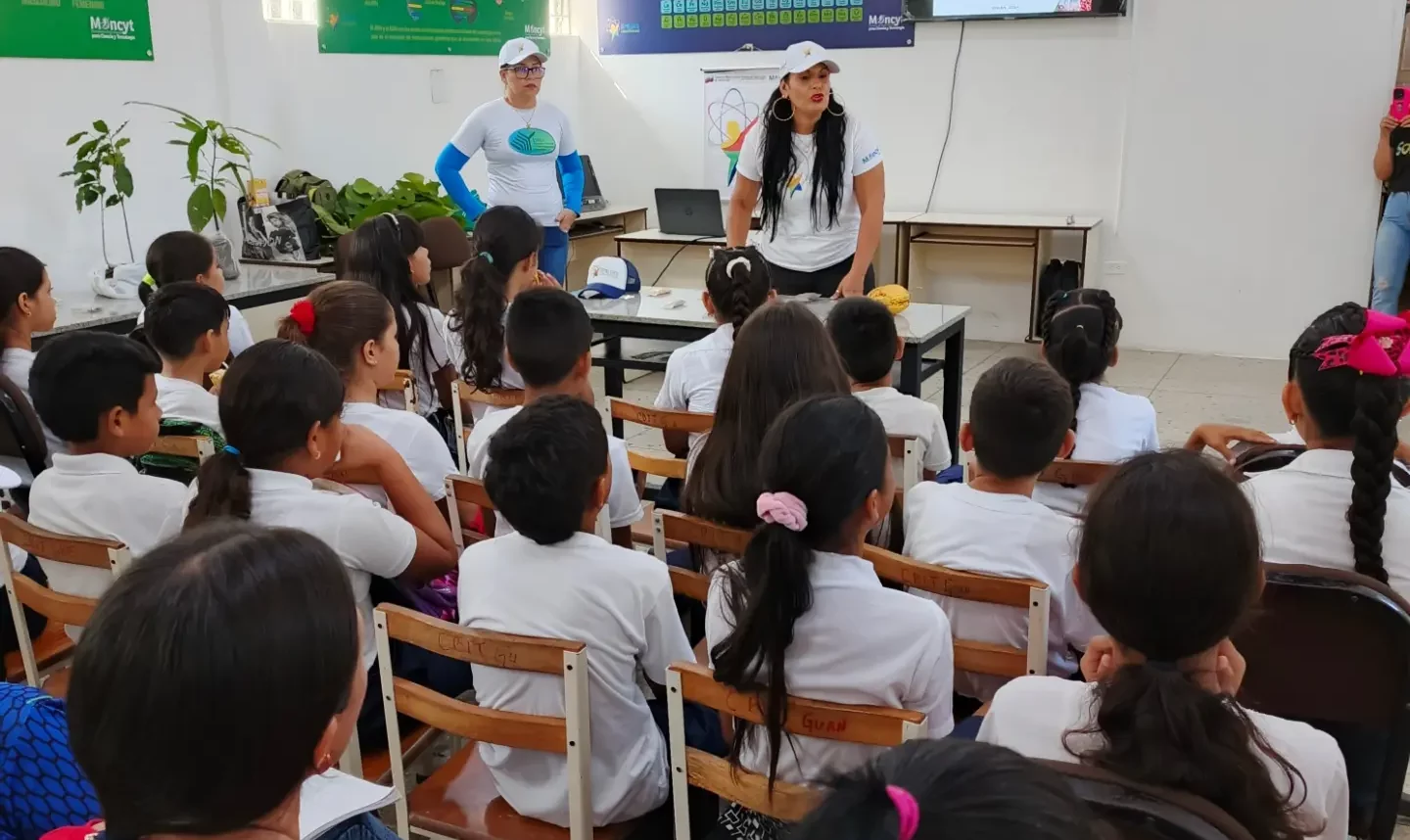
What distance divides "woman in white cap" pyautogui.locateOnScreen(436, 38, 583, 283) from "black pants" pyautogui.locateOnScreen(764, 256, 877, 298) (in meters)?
1.31

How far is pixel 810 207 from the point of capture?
3734 millimetres

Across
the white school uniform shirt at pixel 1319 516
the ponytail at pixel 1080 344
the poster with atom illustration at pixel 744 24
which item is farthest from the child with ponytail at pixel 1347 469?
the poster with atom illustration at pixel 744 24

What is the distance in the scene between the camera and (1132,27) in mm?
6051

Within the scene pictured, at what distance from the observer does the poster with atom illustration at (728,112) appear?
7129mm

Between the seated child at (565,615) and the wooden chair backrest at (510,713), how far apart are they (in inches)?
3.6

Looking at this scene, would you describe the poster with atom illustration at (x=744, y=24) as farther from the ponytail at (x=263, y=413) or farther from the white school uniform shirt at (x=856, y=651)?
the white school uniform shirt at (x=856, y=651)

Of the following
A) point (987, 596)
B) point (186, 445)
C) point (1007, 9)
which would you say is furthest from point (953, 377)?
point (1007, 9)

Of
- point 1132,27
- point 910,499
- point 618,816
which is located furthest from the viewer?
point 1132,27

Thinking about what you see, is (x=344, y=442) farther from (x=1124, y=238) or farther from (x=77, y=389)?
(x=1124, y=238)

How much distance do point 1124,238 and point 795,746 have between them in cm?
565

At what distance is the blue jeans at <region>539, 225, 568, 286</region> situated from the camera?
480cm

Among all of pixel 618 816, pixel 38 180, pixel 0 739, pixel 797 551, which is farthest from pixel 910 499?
pixel 38 180

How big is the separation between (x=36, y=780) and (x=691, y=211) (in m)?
5.91

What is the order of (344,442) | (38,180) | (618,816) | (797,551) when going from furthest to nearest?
1. (38,180)
2. (344,442)
3. (618,816)
4. (797,551)
